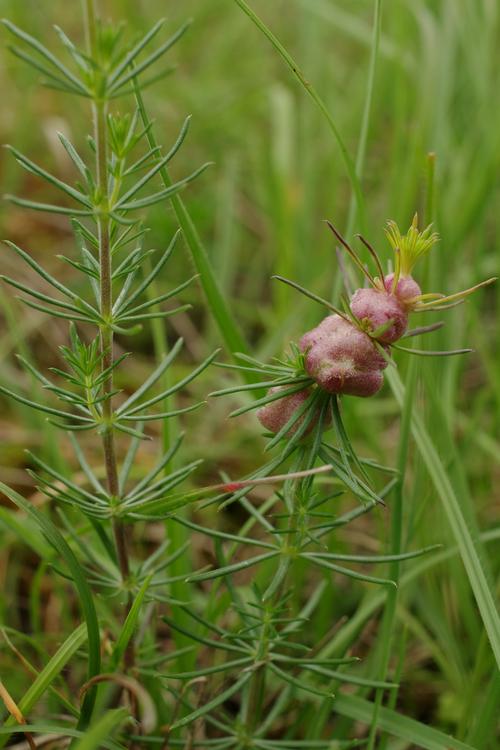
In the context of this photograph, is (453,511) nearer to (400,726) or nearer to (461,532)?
(461,532)

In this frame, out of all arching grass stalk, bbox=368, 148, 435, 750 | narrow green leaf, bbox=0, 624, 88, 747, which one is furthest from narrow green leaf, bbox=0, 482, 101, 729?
arching grass stalk, bbox=368, 148, 435, 750

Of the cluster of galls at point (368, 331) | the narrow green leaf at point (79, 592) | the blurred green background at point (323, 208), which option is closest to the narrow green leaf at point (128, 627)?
the narrow green leaf at point (79, 592)

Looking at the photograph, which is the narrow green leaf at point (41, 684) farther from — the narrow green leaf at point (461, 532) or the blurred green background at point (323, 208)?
the narrow green leaf at point (461, 532)

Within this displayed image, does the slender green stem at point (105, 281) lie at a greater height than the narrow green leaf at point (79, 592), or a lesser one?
greater

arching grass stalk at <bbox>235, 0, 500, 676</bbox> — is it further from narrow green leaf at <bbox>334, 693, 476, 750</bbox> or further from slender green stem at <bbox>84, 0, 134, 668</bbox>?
slender green stem at <bbox>84, 0, 134, 668</bbox>

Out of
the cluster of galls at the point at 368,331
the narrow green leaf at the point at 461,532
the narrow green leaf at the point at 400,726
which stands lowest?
the narrow green leaf at the point at 400,726

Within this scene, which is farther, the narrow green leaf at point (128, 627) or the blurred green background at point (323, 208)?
the blurred green background at point (323, 208)

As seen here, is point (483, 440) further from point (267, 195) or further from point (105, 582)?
point (267, 195)
